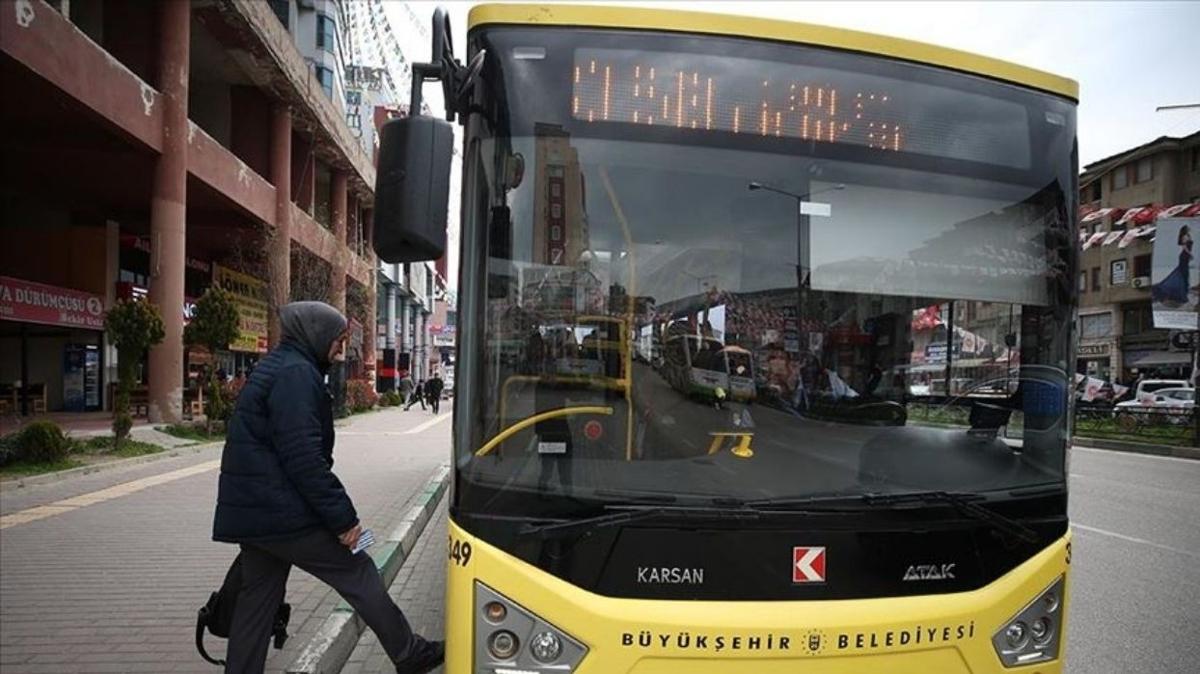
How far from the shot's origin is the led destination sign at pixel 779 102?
2627mm

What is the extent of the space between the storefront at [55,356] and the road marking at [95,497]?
11.4m

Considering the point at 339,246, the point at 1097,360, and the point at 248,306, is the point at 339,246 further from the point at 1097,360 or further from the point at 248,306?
the point at 1097,360

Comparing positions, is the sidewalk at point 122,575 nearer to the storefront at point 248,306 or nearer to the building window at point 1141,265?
the storefront at point 248,306

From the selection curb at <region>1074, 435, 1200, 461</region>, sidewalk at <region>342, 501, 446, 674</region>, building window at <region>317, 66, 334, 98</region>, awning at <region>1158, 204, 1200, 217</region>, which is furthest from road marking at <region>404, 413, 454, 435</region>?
building window at <region>317, 66, 334, 98</region>

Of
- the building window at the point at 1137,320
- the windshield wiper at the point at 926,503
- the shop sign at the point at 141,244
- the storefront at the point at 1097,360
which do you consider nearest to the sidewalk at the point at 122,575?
the windshield wiper at the point at 926,503

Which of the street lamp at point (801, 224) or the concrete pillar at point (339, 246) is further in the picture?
the concrete pillar at point (339, 246)

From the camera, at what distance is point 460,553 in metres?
2.53

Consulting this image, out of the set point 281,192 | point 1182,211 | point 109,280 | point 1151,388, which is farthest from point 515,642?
point 1151,388

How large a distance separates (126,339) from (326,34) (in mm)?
31348

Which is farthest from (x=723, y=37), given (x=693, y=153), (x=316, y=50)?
(x=316, y=50)

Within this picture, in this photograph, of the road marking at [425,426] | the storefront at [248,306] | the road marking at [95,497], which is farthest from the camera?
the storefront at [248,306]

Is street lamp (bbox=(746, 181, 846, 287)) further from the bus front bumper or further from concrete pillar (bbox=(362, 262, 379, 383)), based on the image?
concrete pillar (bbox=(362, 262, 379, 383))

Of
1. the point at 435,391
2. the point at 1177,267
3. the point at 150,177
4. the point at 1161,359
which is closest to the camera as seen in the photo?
the point at 1177,267

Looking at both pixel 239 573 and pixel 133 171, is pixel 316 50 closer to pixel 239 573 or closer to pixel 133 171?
pixel 133 171
